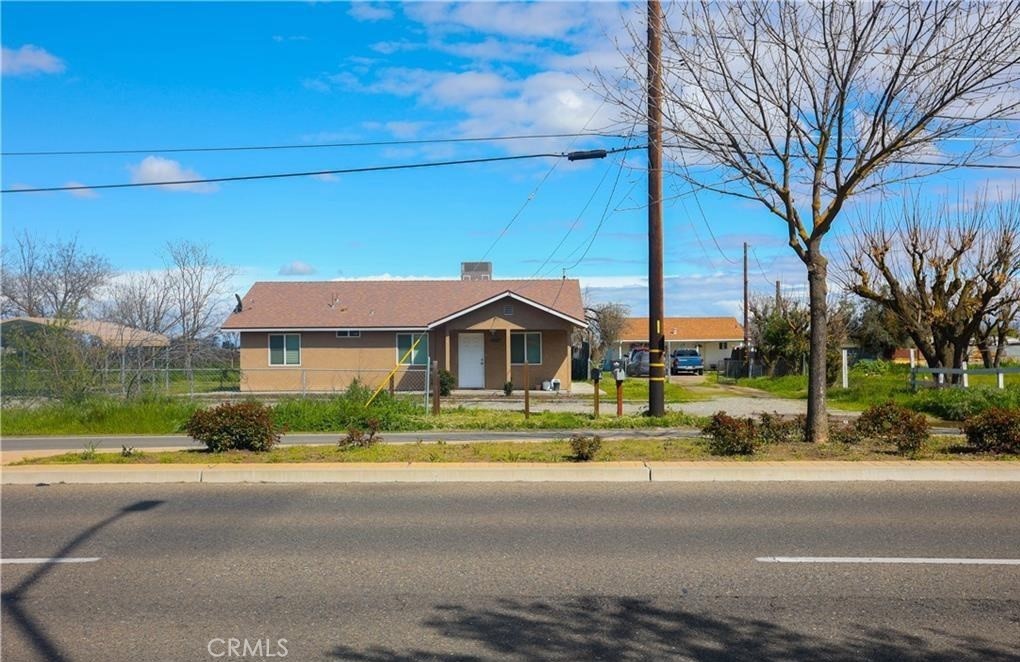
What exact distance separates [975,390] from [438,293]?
2264 centimetres

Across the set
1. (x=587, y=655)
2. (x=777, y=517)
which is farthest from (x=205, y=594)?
(x=777, y=517)

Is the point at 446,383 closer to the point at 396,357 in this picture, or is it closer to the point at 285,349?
the point at 396,357

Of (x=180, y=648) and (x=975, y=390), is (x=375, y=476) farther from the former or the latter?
(x=975, y=390)

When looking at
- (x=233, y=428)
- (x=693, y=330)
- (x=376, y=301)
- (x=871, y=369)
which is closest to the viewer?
(x=233, y=428)

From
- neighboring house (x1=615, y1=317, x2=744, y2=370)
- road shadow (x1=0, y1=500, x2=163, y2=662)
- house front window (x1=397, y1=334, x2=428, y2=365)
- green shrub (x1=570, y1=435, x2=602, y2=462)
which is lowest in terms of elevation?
road shadow (x1=0, y1=500, x2=163, y2=662)

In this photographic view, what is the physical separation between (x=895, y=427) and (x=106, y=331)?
2905 centimetres

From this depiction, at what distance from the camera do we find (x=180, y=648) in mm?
5512

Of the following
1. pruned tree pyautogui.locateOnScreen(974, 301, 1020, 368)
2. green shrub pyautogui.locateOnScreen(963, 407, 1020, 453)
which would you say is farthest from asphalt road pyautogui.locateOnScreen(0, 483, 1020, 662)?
pruned tree pyautogui.locateOnScreen(974, 301, 1020, 368)

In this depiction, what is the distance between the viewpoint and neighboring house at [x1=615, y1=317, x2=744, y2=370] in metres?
74.4

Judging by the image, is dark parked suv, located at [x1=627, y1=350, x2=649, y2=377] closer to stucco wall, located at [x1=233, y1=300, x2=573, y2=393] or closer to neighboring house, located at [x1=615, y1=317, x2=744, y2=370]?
stucco wall, located at [x1=233, y1=300, x2=573, y2=393]

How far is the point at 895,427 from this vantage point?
12320 mm

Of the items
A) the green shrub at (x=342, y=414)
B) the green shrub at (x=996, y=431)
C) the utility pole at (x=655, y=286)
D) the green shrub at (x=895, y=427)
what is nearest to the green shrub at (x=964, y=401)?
the utility pole at (x=655, y=286)

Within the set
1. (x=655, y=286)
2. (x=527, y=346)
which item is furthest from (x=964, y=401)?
(x=527, y=346)

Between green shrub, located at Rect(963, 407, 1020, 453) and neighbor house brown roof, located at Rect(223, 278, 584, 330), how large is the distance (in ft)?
70.8
